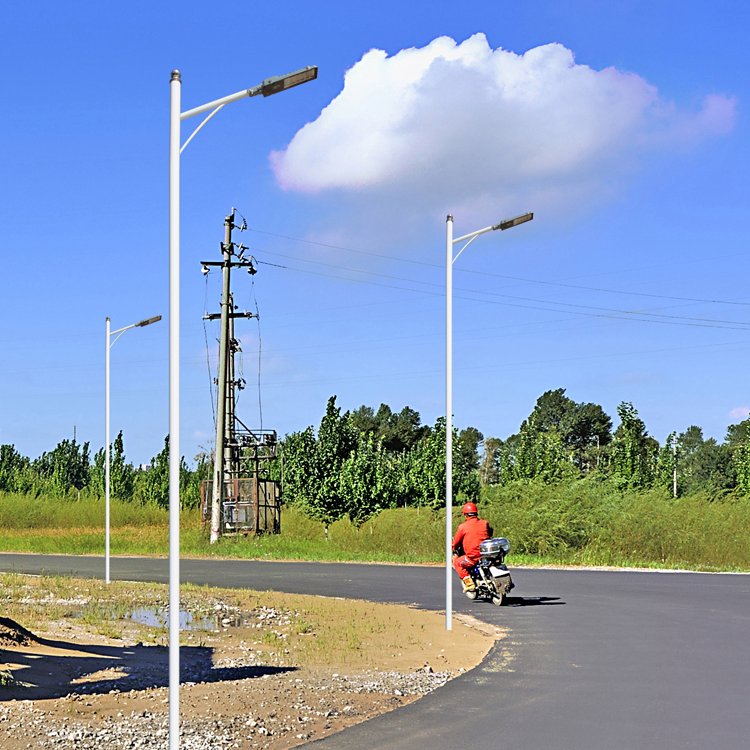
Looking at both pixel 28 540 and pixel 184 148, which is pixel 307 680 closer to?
pixel 184 148

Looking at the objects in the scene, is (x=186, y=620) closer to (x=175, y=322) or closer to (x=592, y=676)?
(x=592, y=676)

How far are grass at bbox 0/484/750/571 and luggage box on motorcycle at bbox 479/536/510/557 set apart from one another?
18.0 m

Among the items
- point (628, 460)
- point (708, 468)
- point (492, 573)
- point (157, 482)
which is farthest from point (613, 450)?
point (492, 573)

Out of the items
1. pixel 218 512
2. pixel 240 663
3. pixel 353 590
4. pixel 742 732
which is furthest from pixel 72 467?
pixel 742 732

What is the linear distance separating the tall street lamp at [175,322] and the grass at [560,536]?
104 ft

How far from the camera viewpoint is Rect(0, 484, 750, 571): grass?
1678 inches

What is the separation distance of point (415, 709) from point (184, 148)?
590 centimetres

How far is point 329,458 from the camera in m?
61.6

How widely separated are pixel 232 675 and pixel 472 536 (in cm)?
933

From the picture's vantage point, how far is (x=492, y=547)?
73.5 feet

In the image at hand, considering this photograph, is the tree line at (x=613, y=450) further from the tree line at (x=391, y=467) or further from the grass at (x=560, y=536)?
the grass at (x=560, y=536)

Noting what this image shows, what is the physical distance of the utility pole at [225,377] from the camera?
53812 millimetres

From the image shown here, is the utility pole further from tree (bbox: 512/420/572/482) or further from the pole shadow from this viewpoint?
the pole shadow

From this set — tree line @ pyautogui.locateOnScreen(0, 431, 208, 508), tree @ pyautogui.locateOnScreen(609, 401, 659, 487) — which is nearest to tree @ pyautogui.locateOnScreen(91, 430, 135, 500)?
tree line @ pyautogui.locateOnScreen(0, 431, 208, 508)
